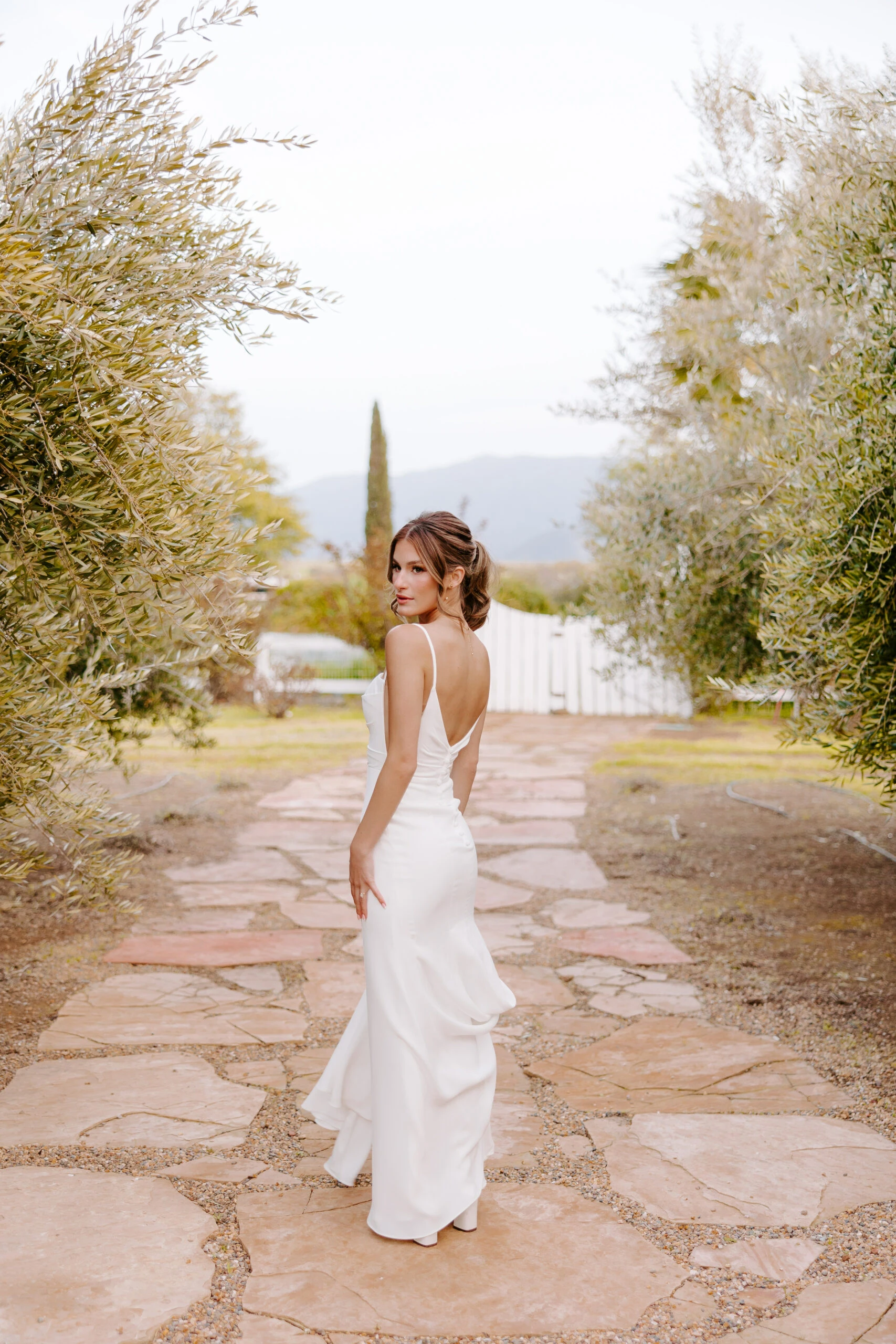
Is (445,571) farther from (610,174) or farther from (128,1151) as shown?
(610,174)

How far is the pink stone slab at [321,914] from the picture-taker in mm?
5793

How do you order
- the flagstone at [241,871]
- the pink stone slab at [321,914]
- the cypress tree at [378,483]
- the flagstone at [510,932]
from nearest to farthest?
the flagstone at [510,932] → the pink stone slab at [321,914] → the flagstone at [241,871] → the cypress tree at [378,483]

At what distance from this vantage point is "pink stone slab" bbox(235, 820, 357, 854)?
307 inches

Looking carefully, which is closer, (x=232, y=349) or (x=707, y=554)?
(x=232, y=349)

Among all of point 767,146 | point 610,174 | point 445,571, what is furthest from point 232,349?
point 610,174

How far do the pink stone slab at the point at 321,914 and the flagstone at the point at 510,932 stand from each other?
0.74 meters

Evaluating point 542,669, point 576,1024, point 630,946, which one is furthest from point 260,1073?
point 542,669

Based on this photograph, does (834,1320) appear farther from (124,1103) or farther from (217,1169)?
(124,1103)

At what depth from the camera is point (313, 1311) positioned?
2355mm

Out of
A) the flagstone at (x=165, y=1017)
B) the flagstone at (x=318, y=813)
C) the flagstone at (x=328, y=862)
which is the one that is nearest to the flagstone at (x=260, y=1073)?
A: the flagstone at (x=165, y=1017)

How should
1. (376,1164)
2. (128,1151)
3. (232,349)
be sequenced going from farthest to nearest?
(232,349)
(128,1151)
(376,1164)

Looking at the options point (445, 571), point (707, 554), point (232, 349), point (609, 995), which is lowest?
point (609, 995)

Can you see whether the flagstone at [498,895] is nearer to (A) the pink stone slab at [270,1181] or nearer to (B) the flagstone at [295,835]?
(B) the flagstone at [295,835]

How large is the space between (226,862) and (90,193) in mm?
4909
